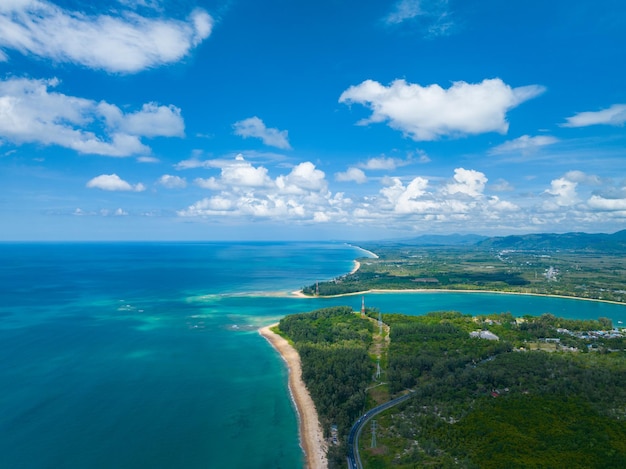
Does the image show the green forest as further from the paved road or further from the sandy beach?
the sandy beach

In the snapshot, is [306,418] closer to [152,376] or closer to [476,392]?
A: [476,392]

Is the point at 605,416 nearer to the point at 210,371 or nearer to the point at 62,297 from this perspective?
the point at 210,371

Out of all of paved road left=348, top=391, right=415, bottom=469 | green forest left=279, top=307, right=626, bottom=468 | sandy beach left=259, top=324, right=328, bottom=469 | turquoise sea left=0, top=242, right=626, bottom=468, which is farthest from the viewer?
turquoise sea left=0, top=242, right=626, bottom=468

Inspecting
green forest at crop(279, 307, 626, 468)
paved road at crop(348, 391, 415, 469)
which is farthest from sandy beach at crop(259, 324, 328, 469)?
paved road at crop(348, 391, 415, 469)

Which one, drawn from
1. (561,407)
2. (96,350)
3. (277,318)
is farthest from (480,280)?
(96,350)

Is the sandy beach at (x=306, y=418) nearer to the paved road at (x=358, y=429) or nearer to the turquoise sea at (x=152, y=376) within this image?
the turquoise sea at (x=152, y=376)

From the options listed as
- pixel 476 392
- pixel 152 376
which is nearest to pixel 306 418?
pixel 476 392
